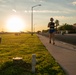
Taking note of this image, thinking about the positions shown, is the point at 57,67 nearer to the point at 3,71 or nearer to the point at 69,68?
the point at 69,68

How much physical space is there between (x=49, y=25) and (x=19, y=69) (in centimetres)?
1423

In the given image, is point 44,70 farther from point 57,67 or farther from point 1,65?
point 1,65

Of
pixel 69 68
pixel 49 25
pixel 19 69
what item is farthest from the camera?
pixel 49 25

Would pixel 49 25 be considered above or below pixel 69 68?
above

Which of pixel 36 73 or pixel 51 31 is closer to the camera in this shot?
pixel 36 73

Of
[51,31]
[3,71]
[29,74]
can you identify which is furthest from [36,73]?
[51,31]

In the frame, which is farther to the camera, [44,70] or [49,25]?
[49,25]

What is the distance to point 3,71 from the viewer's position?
28.1ft

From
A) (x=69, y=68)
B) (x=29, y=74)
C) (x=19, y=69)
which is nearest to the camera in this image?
(x=29, y=74)

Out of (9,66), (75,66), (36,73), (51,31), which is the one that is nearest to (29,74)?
(36,73)

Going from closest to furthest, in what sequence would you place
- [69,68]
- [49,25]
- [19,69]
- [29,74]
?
[29,74]
[19,69]
[69,68]
[49,25]

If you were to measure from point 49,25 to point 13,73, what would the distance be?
48.2 feet

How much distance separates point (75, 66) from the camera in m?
9.73

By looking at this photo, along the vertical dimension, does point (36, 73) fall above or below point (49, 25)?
below
